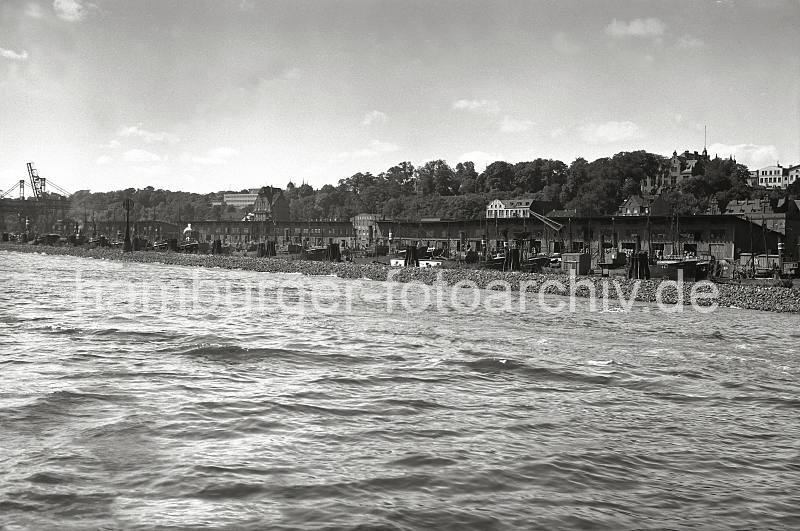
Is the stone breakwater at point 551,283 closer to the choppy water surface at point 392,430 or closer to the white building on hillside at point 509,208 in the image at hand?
the choppy water surface at point 392,430

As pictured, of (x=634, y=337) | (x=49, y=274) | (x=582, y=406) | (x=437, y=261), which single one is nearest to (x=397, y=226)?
(x=437, y=261)

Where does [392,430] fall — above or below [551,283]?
below

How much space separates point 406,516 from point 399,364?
10.4 metres

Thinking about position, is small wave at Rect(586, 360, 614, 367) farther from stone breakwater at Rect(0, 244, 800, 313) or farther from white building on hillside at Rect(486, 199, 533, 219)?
white building on hillside at Rect(486, 199, 533, 219)

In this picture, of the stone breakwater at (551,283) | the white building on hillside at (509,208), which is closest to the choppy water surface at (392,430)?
the stone breakwater at (551,283)

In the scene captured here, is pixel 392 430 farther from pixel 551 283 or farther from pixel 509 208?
pixel 509 208

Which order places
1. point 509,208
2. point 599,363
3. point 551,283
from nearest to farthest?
point 599,363 < point 551,283 < point 509,208

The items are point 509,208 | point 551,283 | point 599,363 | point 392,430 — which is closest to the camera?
point 392,430

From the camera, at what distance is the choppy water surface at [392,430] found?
10086 millimetres

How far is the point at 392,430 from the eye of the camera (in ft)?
44.9

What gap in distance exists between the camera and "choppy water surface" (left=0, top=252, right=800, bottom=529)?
10.1 metres

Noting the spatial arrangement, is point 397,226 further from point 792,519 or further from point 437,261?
point 792,519

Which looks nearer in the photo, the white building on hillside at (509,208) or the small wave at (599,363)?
the small wave at (599,363)

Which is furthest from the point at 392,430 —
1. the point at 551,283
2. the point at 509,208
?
the point at 509,208
